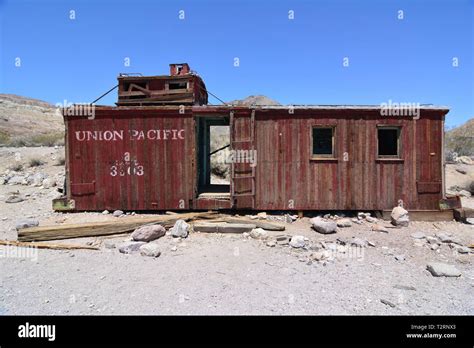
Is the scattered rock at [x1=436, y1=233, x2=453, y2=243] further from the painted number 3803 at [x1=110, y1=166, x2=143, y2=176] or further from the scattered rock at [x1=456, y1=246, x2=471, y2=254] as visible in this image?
the painted number 3803 at [x1=110, y1=166, x2=143, y2=176]

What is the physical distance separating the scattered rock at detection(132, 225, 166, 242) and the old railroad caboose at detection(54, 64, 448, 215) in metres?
1.83

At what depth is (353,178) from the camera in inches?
406

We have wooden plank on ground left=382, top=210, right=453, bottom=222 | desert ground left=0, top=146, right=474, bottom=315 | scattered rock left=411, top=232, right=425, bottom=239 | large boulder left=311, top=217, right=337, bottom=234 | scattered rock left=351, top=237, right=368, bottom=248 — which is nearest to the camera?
desert ground left=0, top=146, right=474, bottom=315

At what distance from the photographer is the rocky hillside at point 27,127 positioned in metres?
31.3

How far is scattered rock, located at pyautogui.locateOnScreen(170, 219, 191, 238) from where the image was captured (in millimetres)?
8617

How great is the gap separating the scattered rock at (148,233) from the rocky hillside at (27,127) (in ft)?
89.2

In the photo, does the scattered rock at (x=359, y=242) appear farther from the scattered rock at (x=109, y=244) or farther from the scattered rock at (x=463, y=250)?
the scattered rock at (x=109, y=244)

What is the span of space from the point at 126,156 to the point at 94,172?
1.23 meters

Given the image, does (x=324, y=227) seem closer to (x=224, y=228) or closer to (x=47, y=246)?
(x=224, y=228)

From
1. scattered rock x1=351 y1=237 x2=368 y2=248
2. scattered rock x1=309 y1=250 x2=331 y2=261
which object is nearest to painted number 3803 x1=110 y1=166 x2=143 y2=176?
scattered rock x1=309 y1=250 x2=331 y2=261

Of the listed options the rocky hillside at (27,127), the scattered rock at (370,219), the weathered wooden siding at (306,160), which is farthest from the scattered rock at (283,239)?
the rocky hillside at (27,127)

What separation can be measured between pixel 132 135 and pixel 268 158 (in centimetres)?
464
